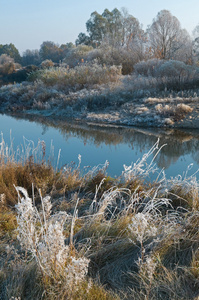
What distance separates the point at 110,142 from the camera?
8.04 m


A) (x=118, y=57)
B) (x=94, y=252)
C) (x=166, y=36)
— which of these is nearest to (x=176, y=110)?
(x=94, y=252)

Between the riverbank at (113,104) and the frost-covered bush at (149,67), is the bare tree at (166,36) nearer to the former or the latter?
the frost-covered bush at (149,67)

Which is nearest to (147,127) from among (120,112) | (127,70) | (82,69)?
(120,112)

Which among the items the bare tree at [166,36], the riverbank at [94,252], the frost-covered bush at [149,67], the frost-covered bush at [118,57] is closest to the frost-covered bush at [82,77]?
the frost-covered bush at [149,67]

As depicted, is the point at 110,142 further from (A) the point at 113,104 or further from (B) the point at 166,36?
(B) the point at 166,36

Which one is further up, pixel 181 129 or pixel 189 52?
pixel 189 52

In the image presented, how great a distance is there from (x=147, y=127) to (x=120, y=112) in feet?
6.69

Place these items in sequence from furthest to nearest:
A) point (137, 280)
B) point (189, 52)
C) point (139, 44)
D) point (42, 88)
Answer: point (139, 44) → point (189, 52) → point (42, 88) → point (137, 280)

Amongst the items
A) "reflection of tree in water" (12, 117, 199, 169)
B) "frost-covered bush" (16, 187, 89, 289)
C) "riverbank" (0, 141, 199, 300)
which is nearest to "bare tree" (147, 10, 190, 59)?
"reflection of tree in water" (12, 117, 199, 169)

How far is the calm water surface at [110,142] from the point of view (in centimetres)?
612

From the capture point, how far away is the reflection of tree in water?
690 cm

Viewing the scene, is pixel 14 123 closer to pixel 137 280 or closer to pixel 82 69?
pixel 82 69

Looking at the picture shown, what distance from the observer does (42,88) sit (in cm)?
1656

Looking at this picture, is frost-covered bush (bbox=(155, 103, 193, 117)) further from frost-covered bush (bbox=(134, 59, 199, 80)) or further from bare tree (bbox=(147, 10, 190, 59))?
bare tree (bbox=(147, 10, 190, 59))
